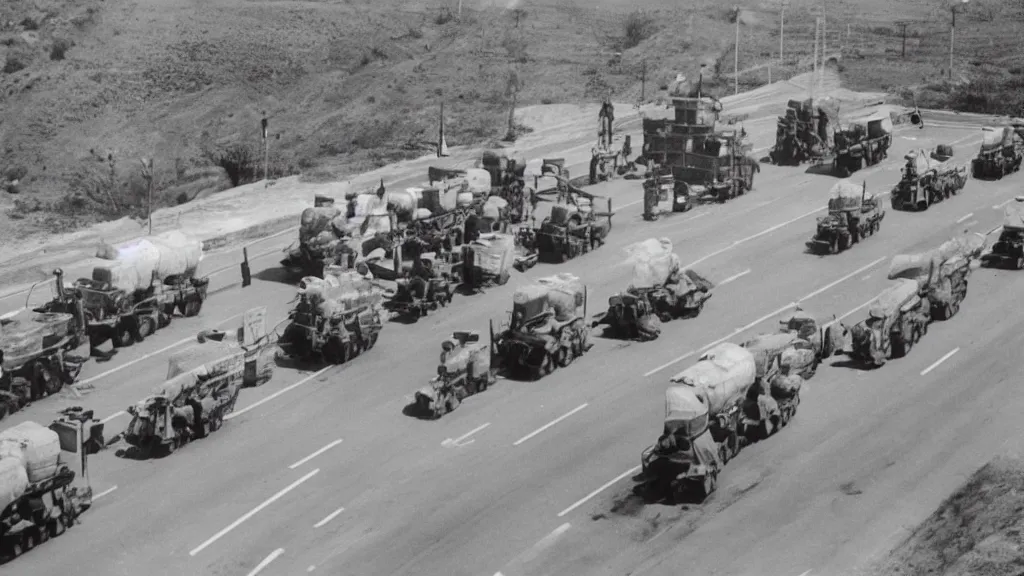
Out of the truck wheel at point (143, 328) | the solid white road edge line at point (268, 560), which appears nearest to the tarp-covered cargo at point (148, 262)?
the truck wheel at point (143, 328)

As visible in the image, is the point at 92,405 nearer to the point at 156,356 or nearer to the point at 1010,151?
the point at 156,356

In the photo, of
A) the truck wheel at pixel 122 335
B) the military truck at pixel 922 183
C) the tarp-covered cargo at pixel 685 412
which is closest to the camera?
the tarp-covered cargo at pixel 685 412

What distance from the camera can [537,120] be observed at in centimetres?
10575

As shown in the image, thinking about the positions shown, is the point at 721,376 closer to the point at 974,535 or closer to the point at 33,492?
the point at 974,535

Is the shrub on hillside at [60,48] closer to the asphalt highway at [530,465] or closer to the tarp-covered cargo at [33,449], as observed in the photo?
the asphalt highway at [530,465]

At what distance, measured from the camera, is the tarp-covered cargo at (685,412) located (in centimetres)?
4500

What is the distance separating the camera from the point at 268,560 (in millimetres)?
42469

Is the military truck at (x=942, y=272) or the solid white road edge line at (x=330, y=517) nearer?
the solid white road edge line at (x=330, y=517)

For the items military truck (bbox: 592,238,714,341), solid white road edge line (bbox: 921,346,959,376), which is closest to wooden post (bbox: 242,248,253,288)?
military truck (bbox: 592,238,714,341)

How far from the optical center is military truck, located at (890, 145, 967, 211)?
79.6m

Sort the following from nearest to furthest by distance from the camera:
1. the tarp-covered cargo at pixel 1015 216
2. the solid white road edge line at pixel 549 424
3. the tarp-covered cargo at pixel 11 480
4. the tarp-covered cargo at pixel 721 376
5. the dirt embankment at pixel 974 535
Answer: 1. the dirt embankment at pixel 974 535
2. the tarp-covered cargo at pixel 11 480
3. the tarp-covered cargo at pixel 721 376
4. the solid white road edge line at pixel 549 424
5. the tarp-covered cargo at pixel 1015 216

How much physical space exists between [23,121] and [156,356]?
201 ft

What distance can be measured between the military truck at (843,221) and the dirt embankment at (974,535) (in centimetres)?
2730

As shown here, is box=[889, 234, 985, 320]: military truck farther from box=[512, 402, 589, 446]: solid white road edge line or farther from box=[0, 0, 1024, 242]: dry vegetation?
box=[0, 0, 1024, 242]: dry vegetation
